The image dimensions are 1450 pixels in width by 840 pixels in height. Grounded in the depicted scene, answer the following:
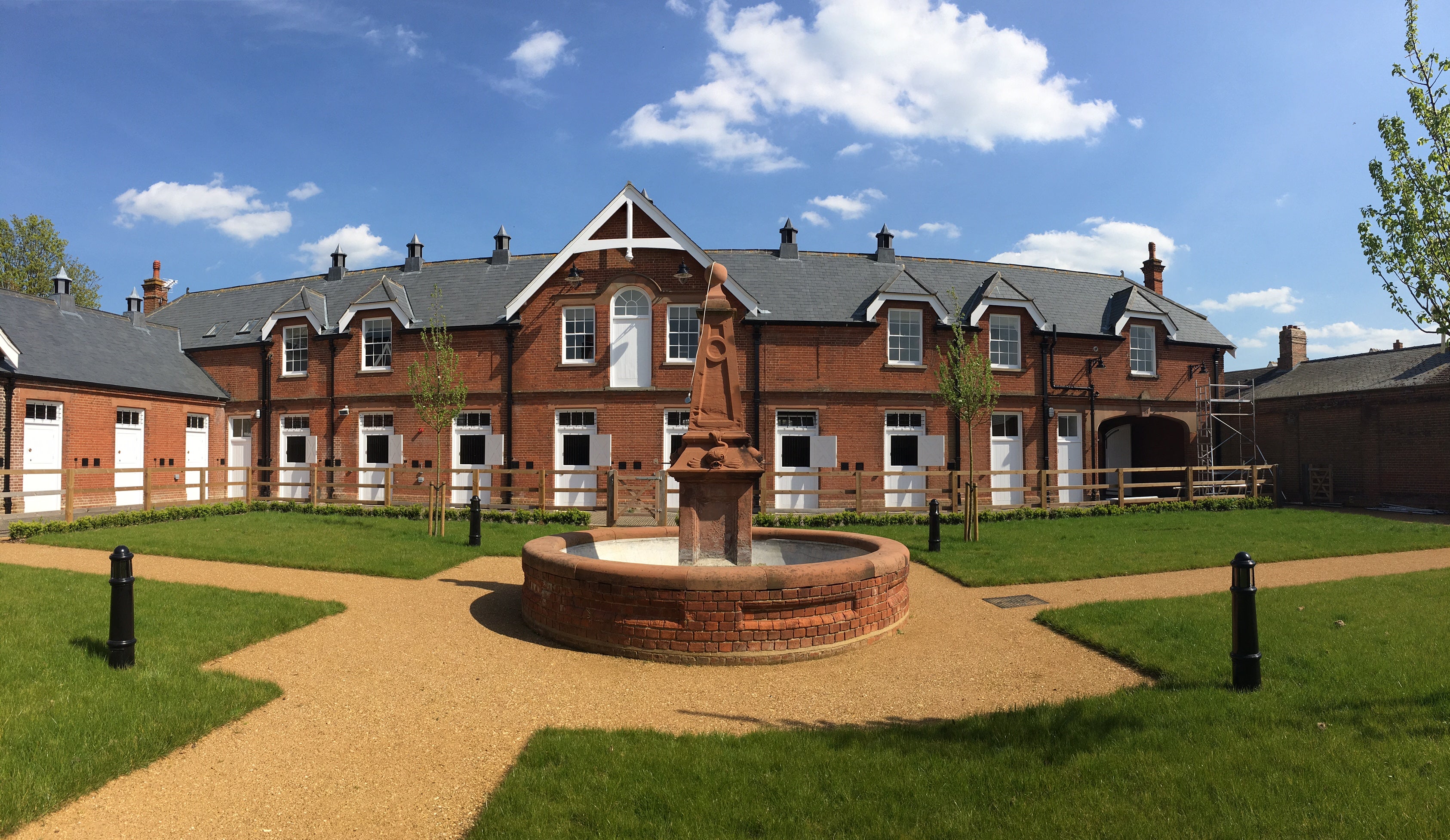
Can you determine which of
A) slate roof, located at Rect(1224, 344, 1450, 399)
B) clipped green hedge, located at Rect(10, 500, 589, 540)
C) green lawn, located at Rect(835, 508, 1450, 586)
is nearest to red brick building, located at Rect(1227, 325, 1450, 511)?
slate roof, located at Rect(1224, 344, 1450, 399)

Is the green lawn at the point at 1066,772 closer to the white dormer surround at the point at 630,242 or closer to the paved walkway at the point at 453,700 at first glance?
the paved walkway at the point at 453,700

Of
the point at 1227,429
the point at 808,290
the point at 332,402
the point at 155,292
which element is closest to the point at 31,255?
the point at 155,292

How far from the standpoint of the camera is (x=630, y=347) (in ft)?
64.8

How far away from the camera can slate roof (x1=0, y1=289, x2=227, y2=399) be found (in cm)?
1900

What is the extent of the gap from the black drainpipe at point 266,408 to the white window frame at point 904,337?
65.7 feet

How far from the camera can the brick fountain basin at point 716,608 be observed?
621 centimetres

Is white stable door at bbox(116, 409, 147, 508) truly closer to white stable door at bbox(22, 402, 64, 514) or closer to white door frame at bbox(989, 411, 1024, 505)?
white stable door at bbox(22, 402, 64, 514)

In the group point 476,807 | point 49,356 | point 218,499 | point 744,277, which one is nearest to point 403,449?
point 218,499

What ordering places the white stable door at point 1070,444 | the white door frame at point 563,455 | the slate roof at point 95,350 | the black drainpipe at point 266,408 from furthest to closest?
the black drainpipe at point 266,408, the white stable door at point 1070,444, the white door frame at point 563,455, the slate roof at point 95,350

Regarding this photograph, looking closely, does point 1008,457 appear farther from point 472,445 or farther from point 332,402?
point 332,402

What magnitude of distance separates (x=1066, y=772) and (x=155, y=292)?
35.7 meters

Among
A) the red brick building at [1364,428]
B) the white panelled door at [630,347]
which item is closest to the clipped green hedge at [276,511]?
the white panelled door at [630,347]

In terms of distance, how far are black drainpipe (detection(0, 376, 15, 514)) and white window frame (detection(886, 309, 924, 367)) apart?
2331 cm

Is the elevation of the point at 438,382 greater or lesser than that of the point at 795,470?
greater
